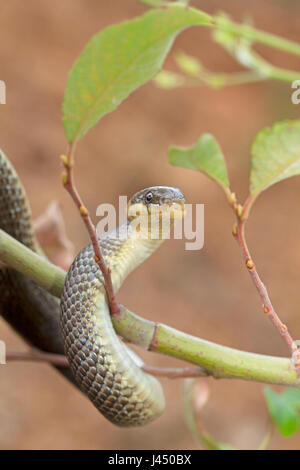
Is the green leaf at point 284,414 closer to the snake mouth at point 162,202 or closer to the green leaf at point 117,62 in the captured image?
the snake mouth at point 162,202

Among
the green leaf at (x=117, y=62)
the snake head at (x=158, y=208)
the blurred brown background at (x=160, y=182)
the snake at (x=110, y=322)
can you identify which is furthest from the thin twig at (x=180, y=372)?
the blurred brown background at (x=160, y=182)

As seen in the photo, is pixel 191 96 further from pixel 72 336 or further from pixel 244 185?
pixel 72 336

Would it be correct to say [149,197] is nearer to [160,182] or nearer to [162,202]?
[162,202]

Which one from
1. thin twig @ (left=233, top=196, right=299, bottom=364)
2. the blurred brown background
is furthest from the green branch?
the blurred brown background

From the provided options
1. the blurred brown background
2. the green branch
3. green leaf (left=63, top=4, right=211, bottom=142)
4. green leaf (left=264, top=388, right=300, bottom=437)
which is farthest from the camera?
the blurred brown background

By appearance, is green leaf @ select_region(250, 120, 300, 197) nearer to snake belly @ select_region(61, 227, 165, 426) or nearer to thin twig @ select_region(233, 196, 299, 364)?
thin twig @ select_region(233, 196, 299, 364)
